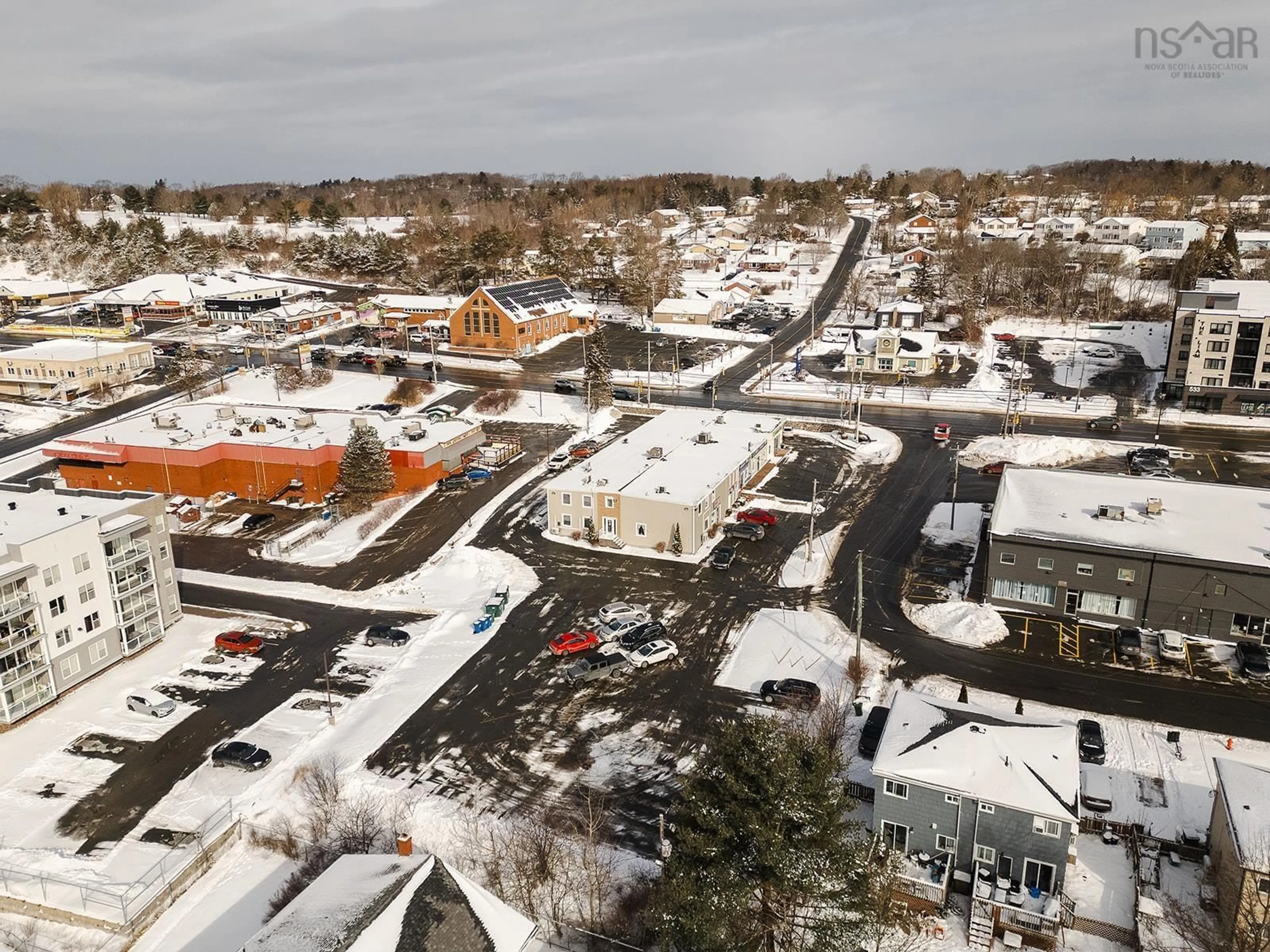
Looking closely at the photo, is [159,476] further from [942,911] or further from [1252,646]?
[1252,646]

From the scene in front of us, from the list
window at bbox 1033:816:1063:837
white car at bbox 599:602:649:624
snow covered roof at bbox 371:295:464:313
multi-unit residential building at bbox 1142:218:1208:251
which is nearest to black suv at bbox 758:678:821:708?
white car at bbox 599:602:649:624

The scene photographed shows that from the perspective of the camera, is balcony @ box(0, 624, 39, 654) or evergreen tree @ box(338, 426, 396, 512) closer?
balcony @ box(0, 624, 39, 654)

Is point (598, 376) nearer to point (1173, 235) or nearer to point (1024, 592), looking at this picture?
point (1024, 592)

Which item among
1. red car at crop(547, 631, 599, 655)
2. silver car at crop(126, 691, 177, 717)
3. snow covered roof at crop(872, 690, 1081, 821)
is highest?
snow covered roof at crop(872, 690, 1081, 821)

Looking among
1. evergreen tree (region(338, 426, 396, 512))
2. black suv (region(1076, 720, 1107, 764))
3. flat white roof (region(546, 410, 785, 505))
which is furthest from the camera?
evergreen tree (region(338, 426, 396, 512))

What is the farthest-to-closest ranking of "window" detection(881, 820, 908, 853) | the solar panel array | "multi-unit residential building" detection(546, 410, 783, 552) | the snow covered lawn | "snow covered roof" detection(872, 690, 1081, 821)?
the solar panel array < "multi-unit residential building" detection(546, 410, 783, 552) < the snow covered lawn < "window" detection(881, 820, 908, 853) < "snow covered roof" detection(872, 690, 1081, 821)

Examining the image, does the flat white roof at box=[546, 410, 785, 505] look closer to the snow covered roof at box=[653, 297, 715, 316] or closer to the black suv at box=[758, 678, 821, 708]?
the black suv at box=[758, 678, 821, 708]

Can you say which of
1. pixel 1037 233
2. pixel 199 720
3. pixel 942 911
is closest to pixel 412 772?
pixel 199 720

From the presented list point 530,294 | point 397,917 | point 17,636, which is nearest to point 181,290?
point 530,294
